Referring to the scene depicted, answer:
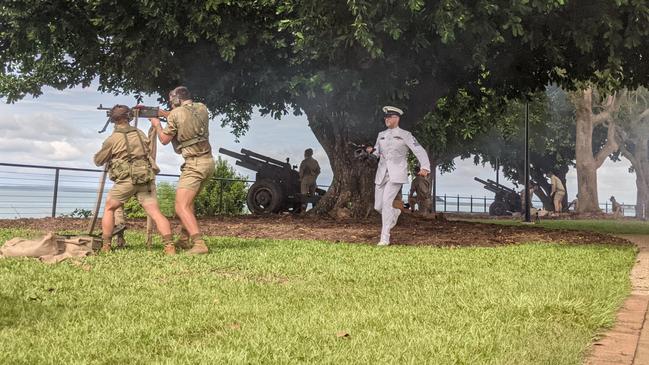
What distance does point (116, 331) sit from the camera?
14.0 ft

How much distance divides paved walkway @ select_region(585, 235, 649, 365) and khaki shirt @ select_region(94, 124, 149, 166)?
5823 millimetres

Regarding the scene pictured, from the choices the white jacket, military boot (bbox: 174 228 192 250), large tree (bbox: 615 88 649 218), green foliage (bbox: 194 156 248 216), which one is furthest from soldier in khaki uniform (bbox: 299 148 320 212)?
large tree (bbox: 615 88 649 218)

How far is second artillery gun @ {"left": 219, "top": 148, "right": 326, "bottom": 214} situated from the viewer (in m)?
21.9

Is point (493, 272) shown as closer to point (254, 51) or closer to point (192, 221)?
point (192, 221)

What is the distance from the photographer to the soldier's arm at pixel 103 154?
8359 millimetres

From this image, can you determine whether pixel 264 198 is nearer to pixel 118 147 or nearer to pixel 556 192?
pixel 118 147

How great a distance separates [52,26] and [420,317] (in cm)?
1429

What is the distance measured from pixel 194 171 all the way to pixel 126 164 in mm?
840

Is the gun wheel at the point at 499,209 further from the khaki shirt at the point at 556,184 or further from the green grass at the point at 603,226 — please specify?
the green grass at the point at 603,226

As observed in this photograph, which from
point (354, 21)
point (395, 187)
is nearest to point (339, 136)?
point (354, 21)

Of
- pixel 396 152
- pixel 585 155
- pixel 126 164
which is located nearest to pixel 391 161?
pixel 396 152

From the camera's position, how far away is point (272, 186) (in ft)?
71.9

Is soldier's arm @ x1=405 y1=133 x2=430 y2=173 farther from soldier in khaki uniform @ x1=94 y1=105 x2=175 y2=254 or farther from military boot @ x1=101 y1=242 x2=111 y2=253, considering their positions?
military boot @ x1=101 y1=242 x2=111 y2=253

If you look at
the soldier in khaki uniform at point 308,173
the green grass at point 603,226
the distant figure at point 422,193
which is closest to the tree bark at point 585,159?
the green grass at point 603,226
